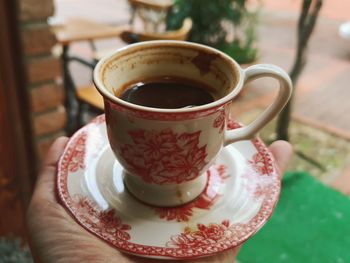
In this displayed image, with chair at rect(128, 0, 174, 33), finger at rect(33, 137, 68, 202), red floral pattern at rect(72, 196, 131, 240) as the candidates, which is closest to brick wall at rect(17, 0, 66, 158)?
finger at rect(33, 137, 68, 202)

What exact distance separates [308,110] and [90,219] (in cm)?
192

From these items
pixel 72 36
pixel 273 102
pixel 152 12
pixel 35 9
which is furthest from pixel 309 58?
pixel 273 102

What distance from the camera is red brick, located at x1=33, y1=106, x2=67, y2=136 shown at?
51.8 inches

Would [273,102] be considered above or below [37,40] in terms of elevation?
above

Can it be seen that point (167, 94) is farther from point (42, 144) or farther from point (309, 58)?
point (309, 58)

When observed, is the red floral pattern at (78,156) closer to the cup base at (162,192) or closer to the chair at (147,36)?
the cup base at (162,192)

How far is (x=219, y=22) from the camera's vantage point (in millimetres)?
2477

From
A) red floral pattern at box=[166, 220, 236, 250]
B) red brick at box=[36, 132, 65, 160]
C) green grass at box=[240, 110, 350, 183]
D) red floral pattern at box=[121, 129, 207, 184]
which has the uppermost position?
red floral pattern at box=[121, 129, 207, 184]

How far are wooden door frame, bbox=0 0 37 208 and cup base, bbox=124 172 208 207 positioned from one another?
27.7 inches

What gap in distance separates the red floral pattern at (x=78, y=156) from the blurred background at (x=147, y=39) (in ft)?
1.61

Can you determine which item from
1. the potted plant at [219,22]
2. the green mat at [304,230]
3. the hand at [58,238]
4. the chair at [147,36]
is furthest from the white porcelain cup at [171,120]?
the potted plant at [219,22]

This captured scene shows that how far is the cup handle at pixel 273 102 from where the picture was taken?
23.8 inches

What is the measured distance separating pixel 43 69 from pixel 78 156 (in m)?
0.60

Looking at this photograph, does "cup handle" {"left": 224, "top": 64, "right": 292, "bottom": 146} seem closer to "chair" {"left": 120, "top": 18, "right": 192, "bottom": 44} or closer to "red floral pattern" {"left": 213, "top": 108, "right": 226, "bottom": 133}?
"red floral pattern" {"left": 213, "top": 108, "right": 226, "bottom": 133}
